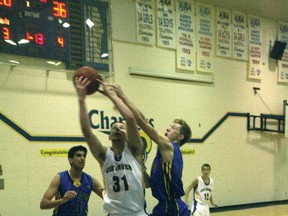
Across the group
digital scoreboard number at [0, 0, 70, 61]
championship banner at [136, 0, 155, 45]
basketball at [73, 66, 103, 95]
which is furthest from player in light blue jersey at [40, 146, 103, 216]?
championship banner at [136, 0, 155, 45]

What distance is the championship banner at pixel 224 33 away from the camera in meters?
10.6

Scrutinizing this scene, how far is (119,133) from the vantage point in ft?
11.5

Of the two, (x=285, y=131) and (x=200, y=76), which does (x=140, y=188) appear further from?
(x=285, y=131)

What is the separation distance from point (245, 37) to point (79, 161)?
7384 mm

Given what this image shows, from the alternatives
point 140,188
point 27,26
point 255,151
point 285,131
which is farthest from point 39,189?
point 285,131

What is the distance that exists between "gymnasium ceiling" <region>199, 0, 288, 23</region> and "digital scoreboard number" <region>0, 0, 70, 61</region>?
404cm

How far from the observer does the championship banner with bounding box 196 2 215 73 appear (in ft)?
33.6

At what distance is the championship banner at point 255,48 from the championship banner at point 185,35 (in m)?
1.98

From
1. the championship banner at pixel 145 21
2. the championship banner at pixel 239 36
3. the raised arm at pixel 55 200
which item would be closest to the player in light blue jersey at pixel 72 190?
the raised arm at pixel 55 200

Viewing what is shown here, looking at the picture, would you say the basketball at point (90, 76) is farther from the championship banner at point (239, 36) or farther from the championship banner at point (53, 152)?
the championship banner at point (239, 36)

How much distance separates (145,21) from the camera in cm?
923

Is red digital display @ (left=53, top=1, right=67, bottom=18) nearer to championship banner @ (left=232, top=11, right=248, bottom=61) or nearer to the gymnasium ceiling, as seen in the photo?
the gymnasium ceiling

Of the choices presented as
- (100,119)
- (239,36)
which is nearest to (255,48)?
(239,36)

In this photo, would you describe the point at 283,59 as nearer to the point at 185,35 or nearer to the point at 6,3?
the point at 185,35
